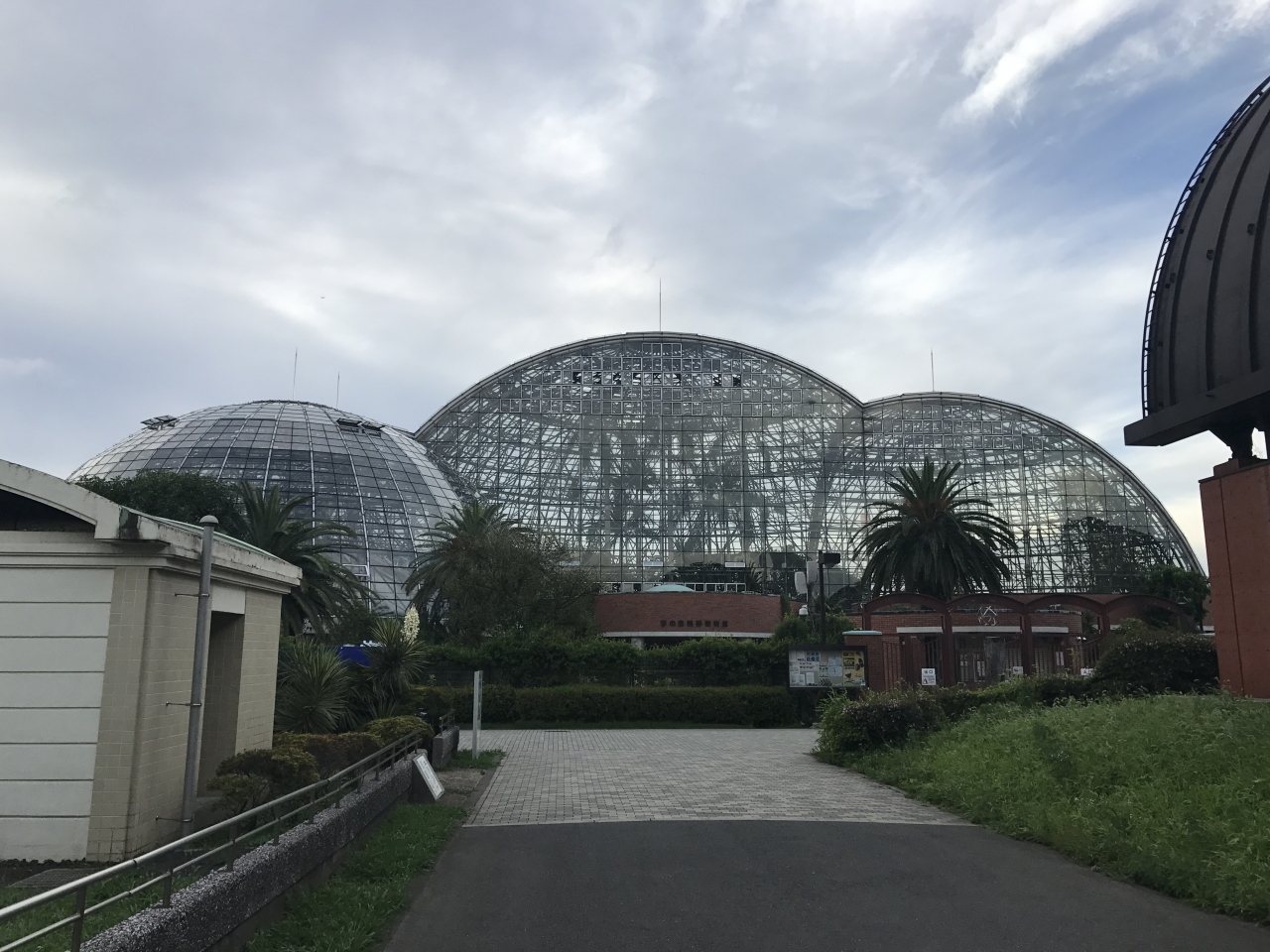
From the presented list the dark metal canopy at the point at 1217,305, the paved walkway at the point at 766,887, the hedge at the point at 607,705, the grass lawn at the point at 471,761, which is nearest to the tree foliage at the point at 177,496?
the hedge at the point at 607,705

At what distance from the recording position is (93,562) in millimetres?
9156

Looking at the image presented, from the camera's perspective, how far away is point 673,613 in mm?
49906

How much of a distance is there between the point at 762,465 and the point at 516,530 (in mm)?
25519

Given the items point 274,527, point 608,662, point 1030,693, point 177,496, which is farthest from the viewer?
point 177,496

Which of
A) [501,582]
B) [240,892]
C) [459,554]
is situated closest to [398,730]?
[240,892]

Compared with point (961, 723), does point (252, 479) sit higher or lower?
higher

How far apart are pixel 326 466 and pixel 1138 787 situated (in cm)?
4996

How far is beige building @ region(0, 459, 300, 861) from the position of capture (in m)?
8.82

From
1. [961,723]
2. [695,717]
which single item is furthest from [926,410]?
[961,723]

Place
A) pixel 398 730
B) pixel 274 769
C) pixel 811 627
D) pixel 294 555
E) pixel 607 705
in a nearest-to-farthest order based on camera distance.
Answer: pixel 274 769, pixel 398 730, pixel 294 555, pixel 607 705, pixel 811 627

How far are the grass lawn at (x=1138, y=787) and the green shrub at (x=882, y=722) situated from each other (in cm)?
215

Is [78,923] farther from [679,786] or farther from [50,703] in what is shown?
[679,786]

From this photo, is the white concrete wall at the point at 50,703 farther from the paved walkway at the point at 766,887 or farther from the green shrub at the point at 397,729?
the green shrub at the point at 397,729

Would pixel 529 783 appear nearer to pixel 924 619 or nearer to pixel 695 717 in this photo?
pixel 695 717
